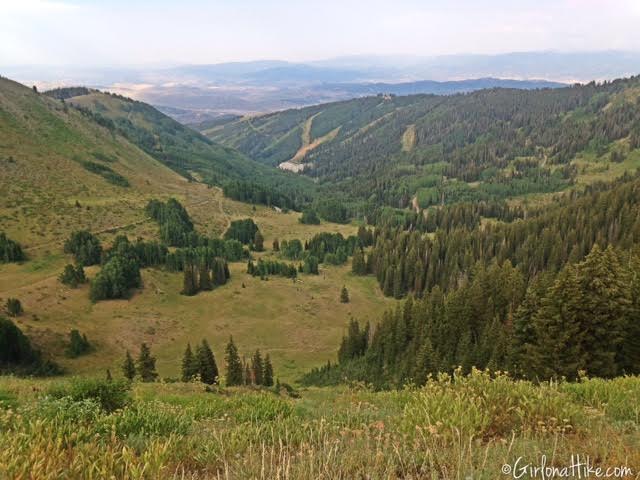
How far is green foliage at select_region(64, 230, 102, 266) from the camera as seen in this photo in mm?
106562

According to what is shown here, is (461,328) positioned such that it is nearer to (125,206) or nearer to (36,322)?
(36,322)

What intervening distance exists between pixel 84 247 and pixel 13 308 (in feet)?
121

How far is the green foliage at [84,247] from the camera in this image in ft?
350

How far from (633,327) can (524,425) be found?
3792 cm

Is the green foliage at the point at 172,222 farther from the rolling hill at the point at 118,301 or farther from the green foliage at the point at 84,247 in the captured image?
the green foliage at the point at 84,247

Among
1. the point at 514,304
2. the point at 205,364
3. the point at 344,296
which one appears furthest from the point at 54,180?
the point at 514,304

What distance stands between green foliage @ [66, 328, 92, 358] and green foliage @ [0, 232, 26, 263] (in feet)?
128

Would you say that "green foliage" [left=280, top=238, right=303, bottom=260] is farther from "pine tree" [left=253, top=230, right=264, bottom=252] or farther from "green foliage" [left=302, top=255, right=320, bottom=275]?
"green foliage" [left=302, top=255, right=320, bottom=275]

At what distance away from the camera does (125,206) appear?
485 ft

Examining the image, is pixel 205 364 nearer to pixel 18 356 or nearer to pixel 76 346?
pixel 18 356

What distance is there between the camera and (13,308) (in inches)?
2869

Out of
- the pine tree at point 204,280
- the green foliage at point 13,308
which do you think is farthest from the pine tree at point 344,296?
the green foliage at point 13,308

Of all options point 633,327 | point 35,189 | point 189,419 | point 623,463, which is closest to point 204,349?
point 633,327

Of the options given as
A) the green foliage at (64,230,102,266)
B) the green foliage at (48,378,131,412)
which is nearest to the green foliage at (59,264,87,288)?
the green foliage at (64,230,102,266)
